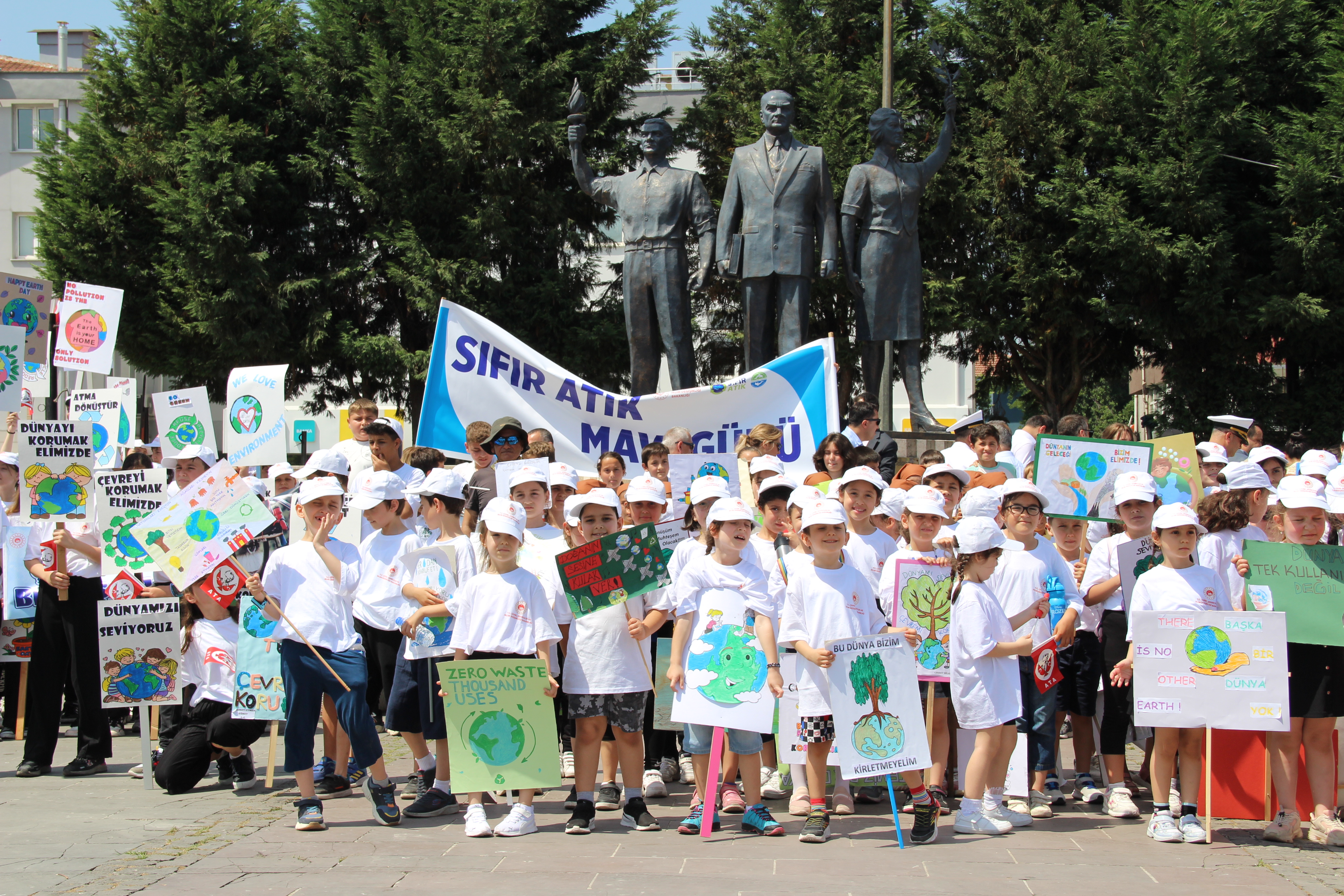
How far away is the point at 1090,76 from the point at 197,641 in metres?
20.8

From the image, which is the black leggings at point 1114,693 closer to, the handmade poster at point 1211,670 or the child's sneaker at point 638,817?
the handmade poster at point 1211,670

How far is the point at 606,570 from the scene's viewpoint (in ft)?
22.0

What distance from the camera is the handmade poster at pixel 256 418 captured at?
11.9 meters

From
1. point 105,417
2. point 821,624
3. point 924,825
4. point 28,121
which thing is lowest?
point 924,825

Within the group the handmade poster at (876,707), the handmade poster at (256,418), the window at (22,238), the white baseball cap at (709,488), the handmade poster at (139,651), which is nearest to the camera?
the handmade poster at (876,707)

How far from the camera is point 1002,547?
676cm

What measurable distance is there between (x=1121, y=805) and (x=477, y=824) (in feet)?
10.9

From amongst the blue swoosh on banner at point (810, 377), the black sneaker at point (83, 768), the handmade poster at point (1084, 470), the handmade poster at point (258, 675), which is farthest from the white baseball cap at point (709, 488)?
the black sneaker at point (83, 768)

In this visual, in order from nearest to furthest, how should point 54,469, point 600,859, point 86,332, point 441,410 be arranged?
point 600,859
point 54,469
point 441,410
point 86,332

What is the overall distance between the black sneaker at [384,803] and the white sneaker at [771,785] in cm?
198

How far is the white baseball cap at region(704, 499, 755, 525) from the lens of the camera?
658 cm

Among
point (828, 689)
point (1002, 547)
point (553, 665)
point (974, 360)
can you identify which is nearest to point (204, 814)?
point (553, 665)

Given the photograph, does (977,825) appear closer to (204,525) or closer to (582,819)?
(582,819)

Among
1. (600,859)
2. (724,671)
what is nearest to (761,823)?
(724,671)
